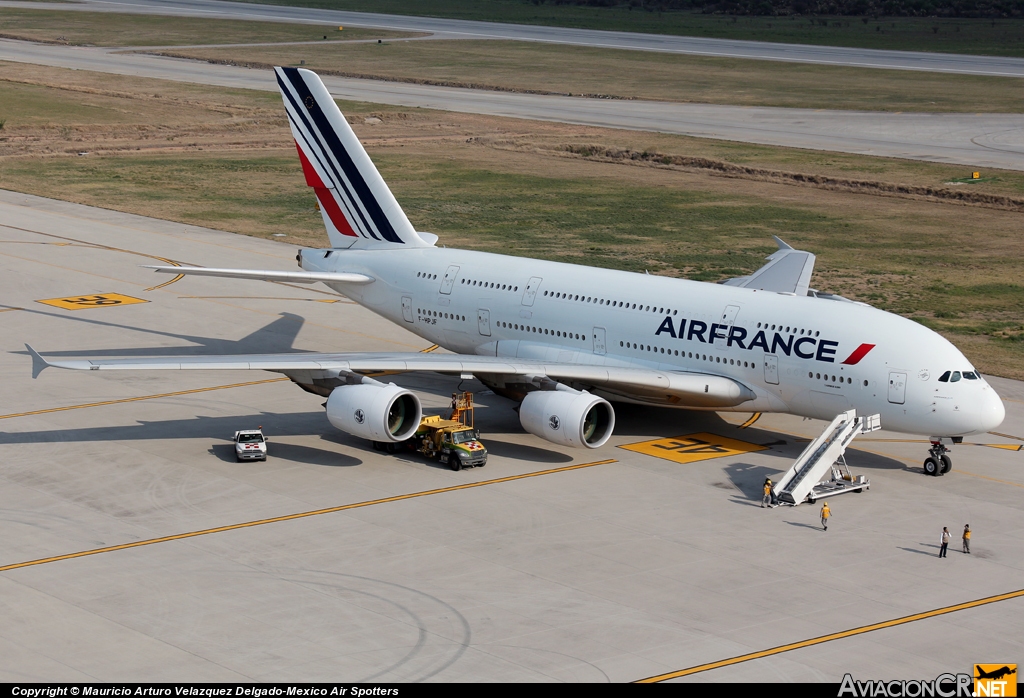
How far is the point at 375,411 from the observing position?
38875mm

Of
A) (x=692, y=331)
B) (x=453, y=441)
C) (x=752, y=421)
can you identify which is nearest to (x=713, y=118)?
(x=752, y=421)

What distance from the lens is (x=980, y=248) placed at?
250 feet

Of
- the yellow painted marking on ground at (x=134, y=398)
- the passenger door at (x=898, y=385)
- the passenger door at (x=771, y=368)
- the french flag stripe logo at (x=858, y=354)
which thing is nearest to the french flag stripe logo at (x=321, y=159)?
the yellow painted marking on ground at (x=134, y=398)

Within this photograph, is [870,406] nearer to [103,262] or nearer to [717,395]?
[717,395]

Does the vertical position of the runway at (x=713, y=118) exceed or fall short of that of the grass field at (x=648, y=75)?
it falls short

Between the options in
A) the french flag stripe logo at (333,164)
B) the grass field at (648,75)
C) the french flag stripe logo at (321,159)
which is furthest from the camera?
the grass field at (648,75)

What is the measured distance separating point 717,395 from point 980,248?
4139cm

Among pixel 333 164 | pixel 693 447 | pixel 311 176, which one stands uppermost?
pixel 333 164

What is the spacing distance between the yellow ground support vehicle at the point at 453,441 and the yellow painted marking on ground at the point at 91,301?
81.4ft

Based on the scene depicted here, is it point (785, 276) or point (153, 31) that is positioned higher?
point (153, 31)

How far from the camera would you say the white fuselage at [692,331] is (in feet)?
128

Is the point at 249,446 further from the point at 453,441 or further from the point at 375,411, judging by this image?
the point at 453,441

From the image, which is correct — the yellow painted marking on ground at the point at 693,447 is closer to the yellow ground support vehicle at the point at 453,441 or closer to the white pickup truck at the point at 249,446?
the yellow ground support vehicle at the point at 453,441

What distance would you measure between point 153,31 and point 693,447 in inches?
6391
